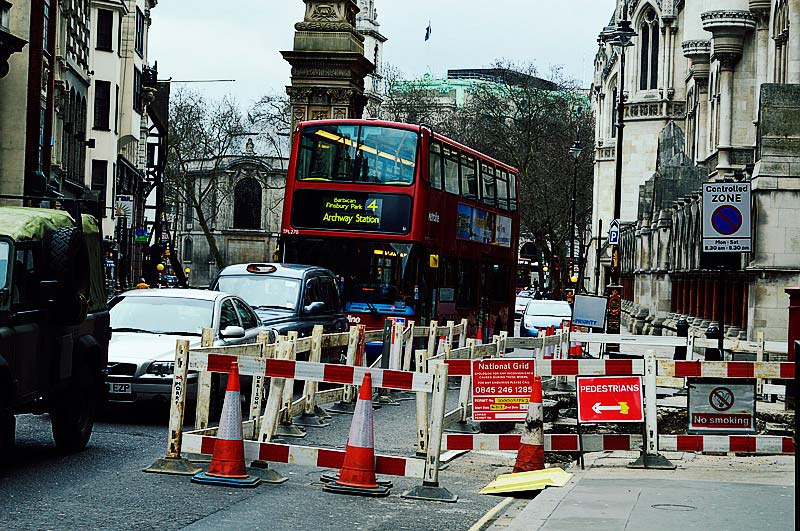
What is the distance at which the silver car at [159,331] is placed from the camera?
15133 mm

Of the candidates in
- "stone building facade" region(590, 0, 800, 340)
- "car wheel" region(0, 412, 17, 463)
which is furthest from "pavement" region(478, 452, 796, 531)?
"stone building facade" region(590, 0, 800, 340)

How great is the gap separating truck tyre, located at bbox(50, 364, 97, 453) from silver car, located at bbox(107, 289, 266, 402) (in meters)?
2.20

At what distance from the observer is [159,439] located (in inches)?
555

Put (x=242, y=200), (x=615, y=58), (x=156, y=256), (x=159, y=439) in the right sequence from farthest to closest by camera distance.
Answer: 1. (x=242, y=200)
2. (x=615, y=58)
3. (x=156, y=256)
4. (x=159, y=439)

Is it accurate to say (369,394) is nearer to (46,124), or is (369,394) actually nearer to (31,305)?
(31,305)

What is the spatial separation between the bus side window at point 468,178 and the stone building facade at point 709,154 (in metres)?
4.99

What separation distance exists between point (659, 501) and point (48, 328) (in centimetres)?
502

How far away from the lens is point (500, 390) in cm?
1359

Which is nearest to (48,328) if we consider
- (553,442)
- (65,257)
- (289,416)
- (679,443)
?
(65,257)

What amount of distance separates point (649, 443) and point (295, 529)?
4474 millimetres

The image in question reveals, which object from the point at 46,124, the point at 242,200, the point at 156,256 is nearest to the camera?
the point at 46,124

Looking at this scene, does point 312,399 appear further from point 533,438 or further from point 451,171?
point 451,171

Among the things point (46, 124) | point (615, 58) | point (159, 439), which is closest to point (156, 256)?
point (46, 124)

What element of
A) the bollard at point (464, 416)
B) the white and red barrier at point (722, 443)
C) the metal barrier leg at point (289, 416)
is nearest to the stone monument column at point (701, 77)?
the bollard at point (464, 416)
